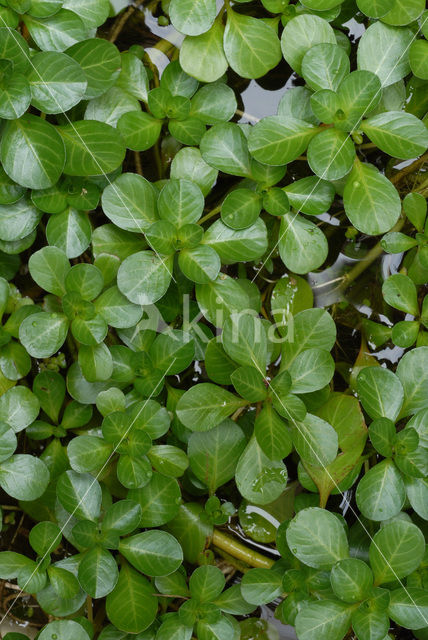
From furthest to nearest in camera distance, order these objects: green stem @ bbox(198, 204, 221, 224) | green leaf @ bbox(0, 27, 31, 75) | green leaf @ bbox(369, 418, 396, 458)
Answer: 1. green stem @ bbox(198, 204, 221, 224)
2. green leaf @ bbox(369, 418, 396, 458)
3. green leaf @ bbox(0, 27, 31, 75)

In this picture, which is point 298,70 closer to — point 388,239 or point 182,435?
point 388,239

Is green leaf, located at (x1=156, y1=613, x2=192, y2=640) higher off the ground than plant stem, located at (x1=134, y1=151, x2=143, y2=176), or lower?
lower

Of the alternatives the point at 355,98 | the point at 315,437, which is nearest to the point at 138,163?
the point at 355,98

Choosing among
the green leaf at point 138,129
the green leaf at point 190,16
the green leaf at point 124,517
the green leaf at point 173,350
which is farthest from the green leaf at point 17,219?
the green leaf at point 124,517

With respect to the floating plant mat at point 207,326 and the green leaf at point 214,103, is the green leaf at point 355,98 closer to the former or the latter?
the floating plant mat at point 207,326

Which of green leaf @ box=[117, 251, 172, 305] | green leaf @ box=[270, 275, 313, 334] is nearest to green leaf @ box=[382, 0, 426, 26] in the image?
green leaf @ box=[270, 275, 313, 334]

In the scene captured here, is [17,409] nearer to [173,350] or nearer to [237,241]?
[173,350]

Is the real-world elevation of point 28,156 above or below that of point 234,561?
above

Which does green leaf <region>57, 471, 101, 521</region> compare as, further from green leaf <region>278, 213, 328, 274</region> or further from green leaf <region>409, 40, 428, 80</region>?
green leaf <region>409, 40, 428, 80</region>
